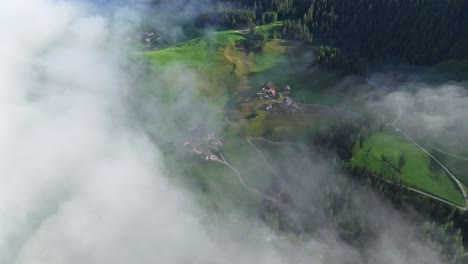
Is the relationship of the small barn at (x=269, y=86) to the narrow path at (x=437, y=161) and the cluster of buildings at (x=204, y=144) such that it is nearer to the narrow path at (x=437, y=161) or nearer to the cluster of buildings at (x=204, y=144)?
the cluster of buildings at (x=204, y=144)

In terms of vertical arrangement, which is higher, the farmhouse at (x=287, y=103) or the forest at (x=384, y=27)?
the forest at (x=384, y=27)

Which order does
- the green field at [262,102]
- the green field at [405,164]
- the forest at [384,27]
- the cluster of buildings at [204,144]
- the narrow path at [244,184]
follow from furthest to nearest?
1. the forest at [384,27]
2. the cluster of buildings at [204,144]
3. the narrow path at [244,184]
4. the green field at [262,102]
5. the green field at [405,164]

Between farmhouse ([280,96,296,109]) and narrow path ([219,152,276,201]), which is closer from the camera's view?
narrow path ([219,152,276,201])

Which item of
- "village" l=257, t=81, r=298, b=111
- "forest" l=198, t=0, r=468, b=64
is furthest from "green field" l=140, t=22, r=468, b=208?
"forest" l=198, t=0, r=468, b=64

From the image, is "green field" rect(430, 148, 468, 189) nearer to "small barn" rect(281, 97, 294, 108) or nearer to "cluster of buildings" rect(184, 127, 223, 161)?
"small barn" rect(281, 97, 294, 108)

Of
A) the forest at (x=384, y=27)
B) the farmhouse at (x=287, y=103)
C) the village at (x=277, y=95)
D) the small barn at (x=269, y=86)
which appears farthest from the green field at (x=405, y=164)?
the forest at (x=384, y=27)

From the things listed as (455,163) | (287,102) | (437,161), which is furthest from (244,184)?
(455,163)

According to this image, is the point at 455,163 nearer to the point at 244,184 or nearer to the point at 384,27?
the point at 244,184
